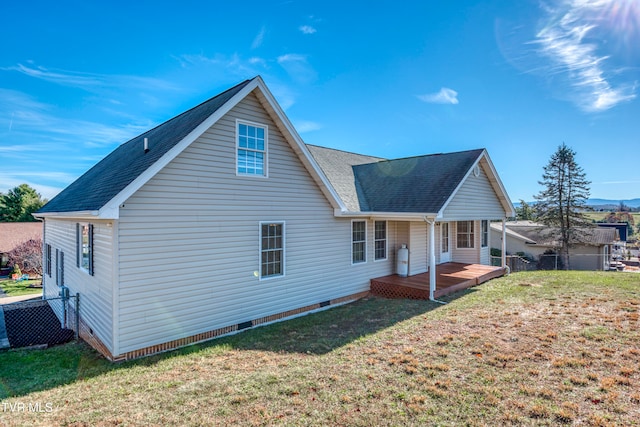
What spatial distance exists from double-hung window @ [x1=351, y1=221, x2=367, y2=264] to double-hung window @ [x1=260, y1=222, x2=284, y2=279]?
9.97 feet

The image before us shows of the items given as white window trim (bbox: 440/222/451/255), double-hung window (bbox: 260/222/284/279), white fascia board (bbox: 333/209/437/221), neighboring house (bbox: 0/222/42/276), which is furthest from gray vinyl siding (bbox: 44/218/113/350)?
neighboring house (bbox: 0/222/42/276)

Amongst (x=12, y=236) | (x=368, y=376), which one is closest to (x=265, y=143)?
(x=368, y=376)

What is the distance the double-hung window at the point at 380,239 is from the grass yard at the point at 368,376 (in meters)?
3.63

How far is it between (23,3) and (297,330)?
11671 millimetres

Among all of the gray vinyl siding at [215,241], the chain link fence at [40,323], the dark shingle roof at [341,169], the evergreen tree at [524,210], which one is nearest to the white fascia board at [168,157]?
the gray vinyl siding at [215,241]

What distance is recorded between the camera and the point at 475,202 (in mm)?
12375

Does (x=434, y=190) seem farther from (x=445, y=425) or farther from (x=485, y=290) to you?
(x=445, y=425)

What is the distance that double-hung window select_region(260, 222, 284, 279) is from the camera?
8.08m

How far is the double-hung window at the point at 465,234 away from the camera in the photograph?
1558cm

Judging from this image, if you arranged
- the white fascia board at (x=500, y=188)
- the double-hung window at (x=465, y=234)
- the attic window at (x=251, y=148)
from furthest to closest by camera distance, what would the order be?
1. the double-hung window at (x=465, y=234)
2. the white fascia board at (x=500, y=188)
3. the attic window at (x=251, y=148)

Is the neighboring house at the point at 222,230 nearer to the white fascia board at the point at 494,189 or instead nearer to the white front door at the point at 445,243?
the white fascia board at the point at 494,189

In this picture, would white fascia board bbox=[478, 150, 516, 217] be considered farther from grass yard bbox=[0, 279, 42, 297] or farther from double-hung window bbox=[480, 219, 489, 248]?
grass yard bbox=[0, 279, 42, 297]

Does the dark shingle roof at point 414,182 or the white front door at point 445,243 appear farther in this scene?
the white front door at point 445,243

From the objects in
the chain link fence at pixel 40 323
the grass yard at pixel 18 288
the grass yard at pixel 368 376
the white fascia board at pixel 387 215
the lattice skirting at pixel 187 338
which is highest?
the white fascia board at pixel 387 215
